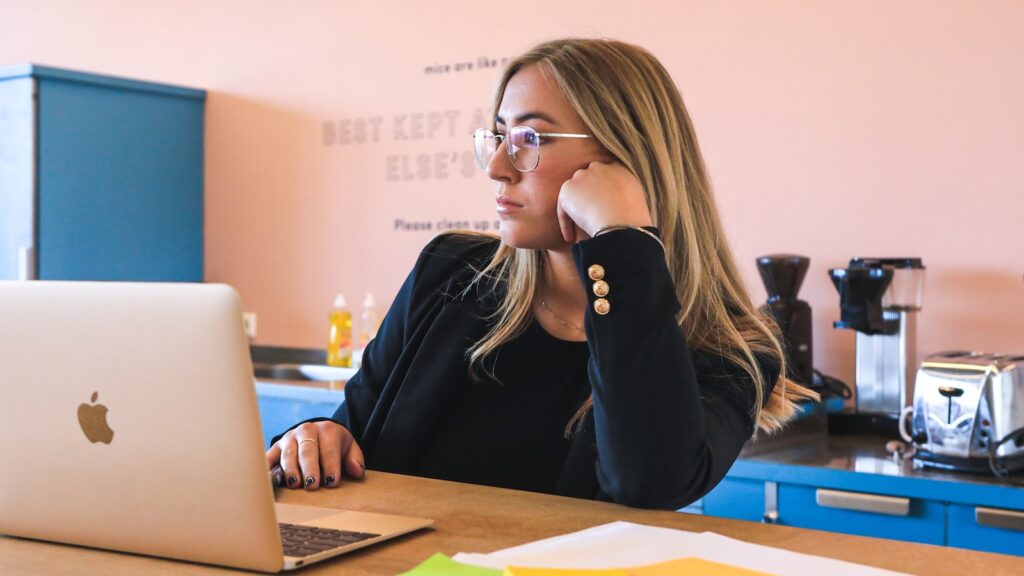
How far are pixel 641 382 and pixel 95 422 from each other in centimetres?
61

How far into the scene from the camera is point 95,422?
106 cm

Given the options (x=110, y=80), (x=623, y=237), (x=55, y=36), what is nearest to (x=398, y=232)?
(x=110, y=80)

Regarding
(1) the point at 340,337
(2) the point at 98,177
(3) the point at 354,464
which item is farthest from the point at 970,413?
(2) the point at 98,177

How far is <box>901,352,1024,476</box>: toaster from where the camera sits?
2293 mm

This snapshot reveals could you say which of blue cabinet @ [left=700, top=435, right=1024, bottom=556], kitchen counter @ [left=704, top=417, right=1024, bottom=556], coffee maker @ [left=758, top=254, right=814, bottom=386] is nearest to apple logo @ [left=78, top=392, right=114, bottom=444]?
kitchen counter @ [left=704, top=417, right=1024, bottom=556]

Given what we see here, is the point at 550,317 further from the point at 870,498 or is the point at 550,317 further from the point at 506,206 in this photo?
the point at 870,498

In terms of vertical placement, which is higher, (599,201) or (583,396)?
(599,201)

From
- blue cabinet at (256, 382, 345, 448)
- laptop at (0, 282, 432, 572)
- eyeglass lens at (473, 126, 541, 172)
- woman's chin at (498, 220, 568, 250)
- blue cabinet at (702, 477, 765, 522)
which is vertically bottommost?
blue cabinet at (702, 477, 765, 522)

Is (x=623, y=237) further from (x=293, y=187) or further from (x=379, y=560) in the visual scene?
(x=293, y=187)

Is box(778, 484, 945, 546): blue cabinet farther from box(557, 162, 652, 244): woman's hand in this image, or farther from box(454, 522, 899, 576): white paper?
box(454, 522, 899, 576): white paper

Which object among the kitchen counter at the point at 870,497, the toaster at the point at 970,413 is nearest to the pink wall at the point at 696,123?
the toaster at the point at 970,413

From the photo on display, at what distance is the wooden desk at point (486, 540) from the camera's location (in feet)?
3.39

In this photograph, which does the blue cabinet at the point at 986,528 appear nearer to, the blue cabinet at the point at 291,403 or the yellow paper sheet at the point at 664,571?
the yellow paper sheet at the point at 664,571

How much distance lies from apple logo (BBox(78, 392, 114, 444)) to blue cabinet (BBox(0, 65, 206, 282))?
118 inches
